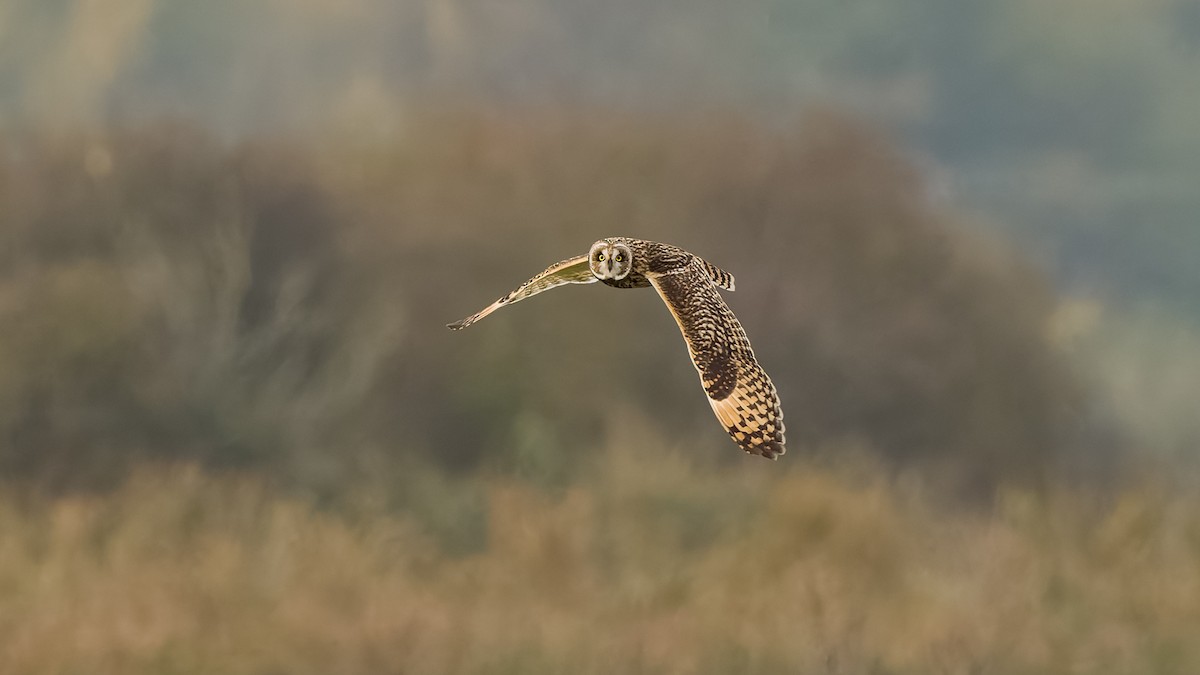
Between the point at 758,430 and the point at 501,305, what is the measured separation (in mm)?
5630

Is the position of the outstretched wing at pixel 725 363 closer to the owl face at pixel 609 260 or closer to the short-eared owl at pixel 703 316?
the short-eared owl at pixel 703 316

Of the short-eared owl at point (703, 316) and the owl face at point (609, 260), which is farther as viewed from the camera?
the owl face at point (609, 260)

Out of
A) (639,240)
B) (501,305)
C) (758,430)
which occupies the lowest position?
(758,430)

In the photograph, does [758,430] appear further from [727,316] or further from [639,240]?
[639,240]

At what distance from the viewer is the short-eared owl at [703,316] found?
70.7 feet

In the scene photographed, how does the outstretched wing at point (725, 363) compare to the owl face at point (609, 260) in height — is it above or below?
below

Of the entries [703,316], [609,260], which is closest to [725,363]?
[703,316]

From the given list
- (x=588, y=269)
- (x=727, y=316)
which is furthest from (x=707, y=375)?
(x=588, y=269)

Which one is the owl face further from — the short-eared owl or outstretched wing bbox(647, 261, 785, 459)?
outstretched wing bbox(647, 261, 785, 459)

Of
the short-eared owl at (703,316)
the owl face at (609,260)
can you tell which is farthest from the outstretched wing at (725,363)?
the owl face at (609,260)

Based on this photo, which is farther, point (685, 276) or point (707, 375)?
point (685, 276)

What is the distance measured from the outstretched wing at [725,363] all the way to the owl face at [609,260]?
23.8 inches

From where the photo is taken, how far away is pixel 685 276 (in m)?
24.2

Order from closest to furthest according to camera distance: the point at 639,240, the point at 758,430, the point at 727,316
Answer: the point at 758,430, the point at 727,316, the point at 639,240
